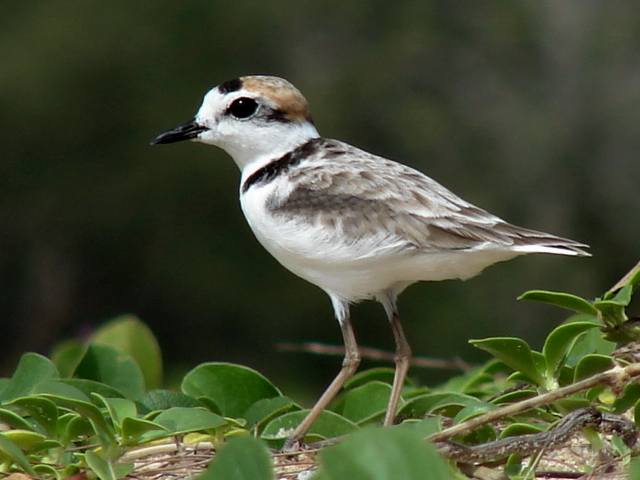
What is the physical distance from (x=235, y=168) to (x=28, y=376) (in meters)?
8.64

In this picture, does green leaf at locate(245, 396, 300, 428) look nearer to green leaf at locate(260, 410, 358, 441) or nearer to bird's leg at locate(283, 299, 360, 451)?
Answer: green leaf at locate(260, 410, 358, 441)

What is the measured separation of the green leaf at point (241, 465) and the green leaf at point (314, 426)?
4.11 ft

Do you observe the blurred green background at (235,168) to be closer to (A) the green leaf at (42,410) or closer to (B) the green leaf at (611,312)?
(B) the green leaf at (611,312)

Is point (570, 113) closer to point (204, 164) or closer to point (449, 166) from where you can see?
point (449, 166)

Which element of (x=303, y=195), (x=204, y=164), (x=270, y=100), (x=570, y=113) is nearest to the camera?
(x=303, y=195)

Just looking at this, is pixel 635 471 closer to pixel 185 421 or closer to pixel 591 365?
pixel 591 365

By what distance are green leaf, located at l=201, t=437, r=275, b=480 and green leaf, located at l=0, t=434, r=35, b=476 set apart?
2.94 feet

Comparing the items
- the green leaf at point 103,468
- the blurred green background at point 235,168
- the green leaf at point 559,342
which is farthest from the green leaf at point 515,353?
the blurred green background at point 235,168

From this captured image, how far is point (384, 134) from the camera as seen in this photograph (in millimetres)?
13000

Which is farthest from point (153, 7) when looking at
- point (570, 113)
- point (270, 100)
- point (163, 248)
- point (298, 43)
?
point (270, 100)

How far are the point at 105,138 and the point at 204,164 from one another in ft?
3.30

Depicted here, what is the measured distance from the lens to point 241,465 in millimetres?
2137

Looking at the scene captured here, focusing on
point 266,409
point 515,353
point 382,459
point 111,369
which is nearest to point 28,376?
point 111,369

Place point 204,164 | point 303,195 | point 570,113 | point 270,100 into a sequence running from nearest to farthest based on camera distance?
point 303,195, point 270,100, point 204,164, point 570,113
